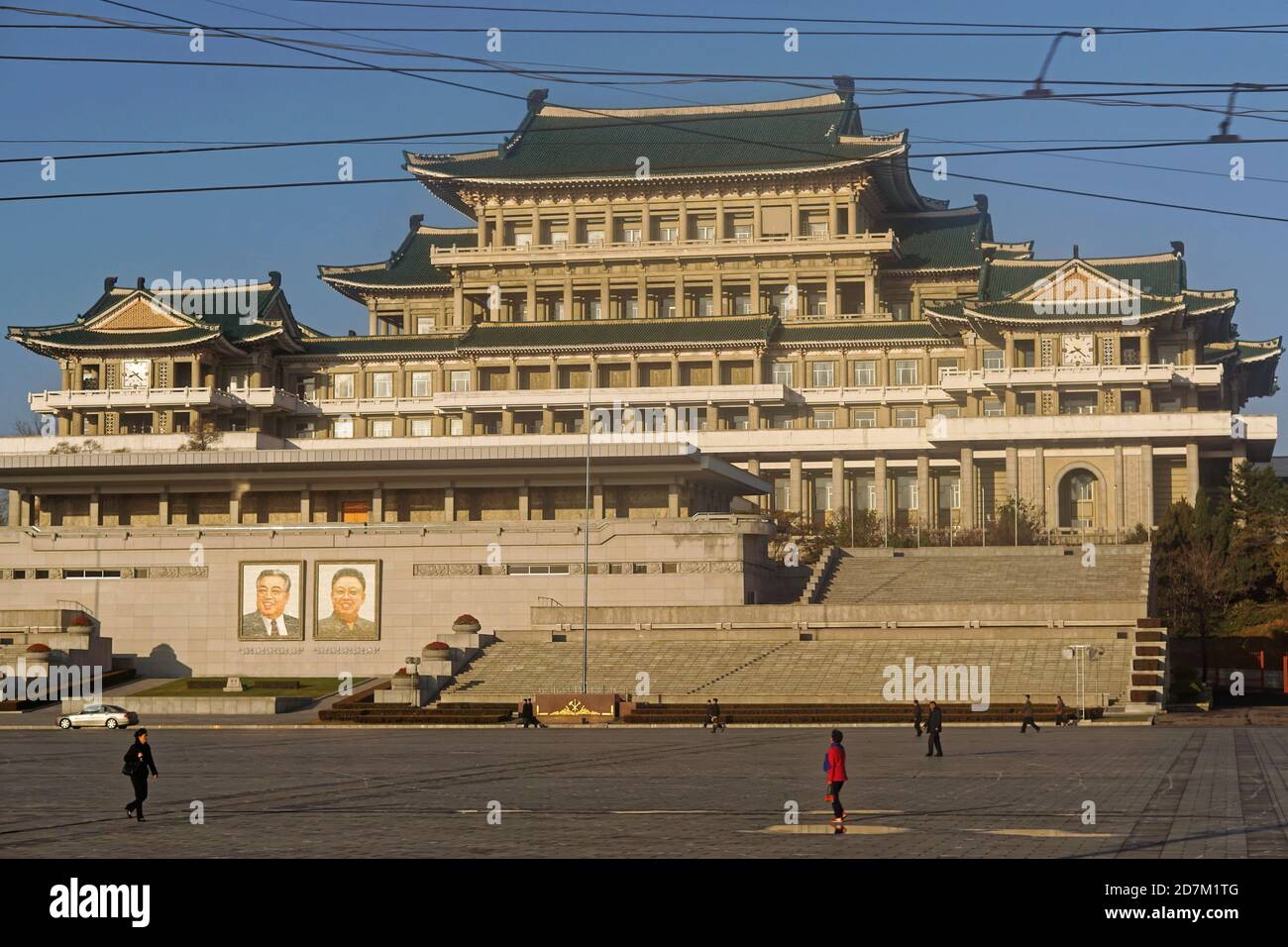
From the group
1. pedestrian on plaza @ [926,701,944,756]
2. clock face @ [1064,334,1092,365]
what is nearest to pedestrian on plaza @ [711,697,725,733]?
pedestrian on plaza @ [926,701,944,756]

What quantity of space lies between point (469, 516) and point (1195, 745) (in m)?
44.9

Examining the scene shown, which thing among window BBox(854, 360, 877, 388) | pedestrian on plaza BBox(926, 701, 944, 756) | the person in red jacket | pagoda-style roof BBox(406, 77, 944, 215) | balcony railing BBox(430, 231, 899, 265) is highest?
pagoda-style roof BBox(406, 77, 944, 215)

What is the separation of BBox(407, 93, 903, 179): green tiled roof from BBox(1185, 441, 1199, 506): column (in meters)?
26.0

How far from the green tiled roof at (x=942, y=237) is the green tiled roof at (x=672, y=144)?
7363mm

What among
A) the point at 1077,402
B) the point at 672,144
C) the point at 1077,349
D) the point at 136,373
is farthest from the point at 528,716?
the point at 672,144

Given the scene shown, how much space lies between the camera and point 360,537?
74688 mm

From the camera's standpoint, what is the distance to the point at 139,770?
25.7 metres

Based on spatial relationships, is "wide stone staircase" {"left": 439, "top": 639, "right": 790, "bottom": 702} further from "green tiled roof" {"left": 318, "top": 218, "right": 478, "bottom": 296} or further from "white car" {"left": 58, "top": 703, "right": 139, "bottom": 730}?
"green tiled roof" {"left": 318, "top": 218, "right": 478, "bottom": 296}

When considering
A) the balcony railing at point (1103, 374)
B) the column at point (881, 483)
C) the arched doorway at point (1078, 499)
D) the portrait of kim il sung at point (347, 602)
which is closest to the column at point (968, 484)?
the balcony railing at point (1103, 374)

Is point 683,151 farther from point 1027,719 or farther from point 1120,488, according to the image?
point 1027,719

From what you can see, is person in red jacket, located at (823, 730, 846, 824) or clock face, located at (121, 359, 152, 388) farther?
clock face, located at (121, 359, 152, 388)

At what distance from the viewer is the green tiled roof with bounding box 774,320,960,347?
3962 inches

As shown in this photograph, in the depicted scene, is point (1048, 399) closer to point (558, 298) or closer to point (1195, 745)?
point (558, 298)
